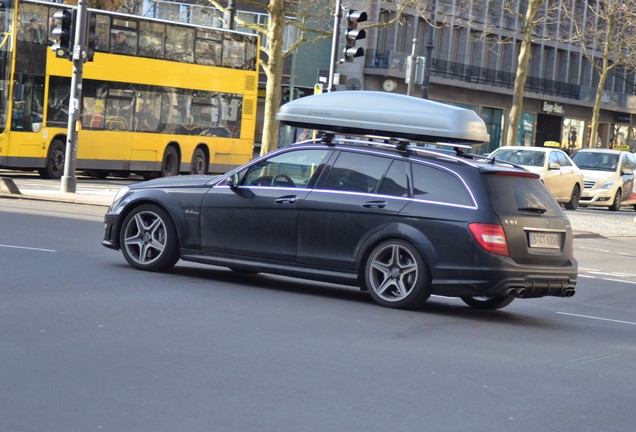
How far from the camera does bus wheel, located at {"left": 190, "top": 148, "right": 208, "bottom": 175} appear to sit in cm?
3891

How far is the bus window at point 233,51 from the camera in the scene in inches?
1531

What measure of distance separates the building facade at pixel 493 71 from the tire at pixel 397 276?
4531cm

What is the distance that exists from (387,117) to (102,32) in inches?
898

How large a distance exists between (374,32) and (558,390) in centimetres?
5546

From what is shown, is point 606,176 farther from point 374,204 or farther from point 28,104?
point 374,204

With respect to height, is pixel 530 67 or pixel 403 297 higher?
pixel 530 67

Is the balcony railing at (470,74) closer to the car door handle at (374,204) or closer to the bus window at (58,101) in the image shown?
the bus window at (58,101)

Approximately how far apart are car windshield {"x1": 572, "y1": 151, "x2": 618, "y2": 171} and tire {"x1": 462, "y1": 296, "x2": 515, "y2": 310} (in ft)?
88.0

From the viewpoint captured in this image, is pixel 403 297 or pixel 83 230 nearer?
pixel 403 297

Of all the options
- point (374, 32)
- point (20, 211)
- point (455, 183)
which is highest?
point (374, 32)

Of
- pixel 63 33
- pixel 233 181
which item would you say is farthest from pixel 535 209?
pixel 63 33

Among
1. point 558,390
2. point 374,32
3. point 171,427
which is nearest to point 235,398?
point 171,427

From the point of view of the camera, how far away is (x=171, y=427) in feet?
20.7

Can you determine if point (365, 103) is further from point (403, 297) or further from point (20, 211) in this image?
point (20, 211)
